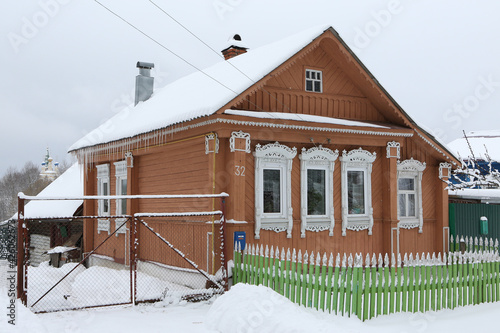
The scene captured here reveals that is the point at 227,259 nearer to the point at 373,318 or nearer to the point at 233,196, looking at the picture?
the point at 233,196

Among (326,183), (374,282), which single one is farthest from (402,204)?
(374,282)

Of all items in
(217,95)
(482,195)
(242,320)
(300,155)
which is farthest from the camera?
(482,195)

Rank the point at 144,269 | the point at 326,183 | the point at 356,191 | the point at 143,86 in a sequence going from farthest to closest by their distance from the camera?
the point at 143,86, the point at 144,269, the point at 356,191, the point at 326,183

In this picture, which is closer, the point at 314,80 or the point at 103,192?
the point at 314,80

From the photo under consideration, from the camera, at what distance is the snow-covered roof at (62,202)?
2059 centimetres

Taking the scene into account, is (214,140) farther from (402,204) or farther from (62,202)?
(62,202)

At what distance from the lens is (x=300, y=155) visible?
1243cm

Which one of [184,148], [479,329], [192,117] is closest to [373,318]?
[479,329]

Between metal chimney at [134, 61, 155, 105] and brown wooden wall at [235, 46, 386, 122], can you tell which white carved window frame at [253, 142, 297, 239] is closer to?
brown wooden wall at [235, 46, 386, 122]

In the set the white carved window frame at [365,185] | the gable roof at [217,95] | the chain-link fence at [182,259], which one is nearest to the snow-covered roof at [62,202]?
the gable roof at [217,95]

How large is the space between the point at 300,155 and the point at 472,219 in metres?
7.19

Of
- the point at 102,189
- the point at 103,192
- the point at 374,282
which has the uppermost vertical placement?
the point at 102,189

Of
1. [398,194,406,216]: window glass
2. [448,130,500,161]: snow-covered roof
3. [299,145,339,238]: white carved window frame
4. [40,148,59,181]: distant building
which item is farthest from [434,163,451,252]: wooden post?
[40,148,59,181]: distant building

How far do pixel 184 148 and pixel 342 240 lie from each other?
469 centimetres
